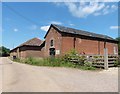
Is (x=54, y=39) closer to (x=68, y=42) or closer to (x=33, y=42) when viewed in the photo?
(x=68, y=42)

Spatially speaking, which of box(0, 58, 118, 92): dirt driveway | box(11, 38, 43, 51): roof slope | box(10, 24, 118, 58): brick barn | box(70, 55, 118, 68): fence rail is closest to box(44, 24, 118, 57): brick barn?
box(10, 24, 118, 58): brick barn

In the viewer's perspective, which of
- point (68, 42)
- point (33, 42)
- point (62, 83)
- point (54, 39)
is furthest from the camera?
point (33, 42)

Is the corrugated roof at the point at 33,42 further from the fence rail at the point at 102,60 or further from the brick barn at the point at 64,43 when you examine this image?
the fence rail at the point at 102,60

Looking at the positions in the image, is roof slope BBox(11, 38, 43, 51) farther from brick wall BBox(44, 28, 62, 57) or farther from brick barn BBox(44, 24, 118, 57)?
brick wall BBox(44, 28, 62, 57)

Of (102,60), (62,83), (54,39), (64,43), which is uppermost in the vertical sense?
(54,39)

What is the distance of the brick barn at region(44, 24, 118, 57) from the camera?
31.1 m

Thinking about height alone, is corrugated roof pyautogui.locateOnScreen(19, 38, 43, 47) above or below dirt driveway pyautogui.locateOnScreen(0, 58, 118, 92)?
above

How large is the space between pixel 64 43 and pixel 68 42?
1.07 meters

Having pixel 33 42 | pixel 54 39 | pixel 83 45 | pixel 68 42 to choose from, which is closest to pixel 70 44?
pixel 68 42

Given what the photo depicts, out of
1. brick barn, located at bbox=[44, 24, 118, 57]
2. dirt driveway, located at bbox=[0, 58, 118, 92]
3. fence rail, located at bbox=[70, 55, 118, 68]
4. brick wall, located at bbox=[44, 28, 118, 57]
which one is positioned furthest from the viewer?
brick barn, located at bbox=[44, 24, 118, 57]

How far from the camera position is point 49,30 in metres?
34.8

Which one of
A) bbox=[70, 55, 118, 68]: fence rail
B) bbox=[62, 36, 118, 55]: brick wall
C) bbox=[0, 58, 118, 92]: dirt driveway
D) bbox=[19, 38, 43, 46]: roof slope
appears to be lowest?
bbox=[0, 58, 118, 92]: dirt driveway

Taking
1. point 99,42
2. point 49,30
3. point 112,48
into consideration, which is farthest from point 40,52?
point 112,48

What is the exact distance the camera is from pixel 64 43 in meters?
31.0
